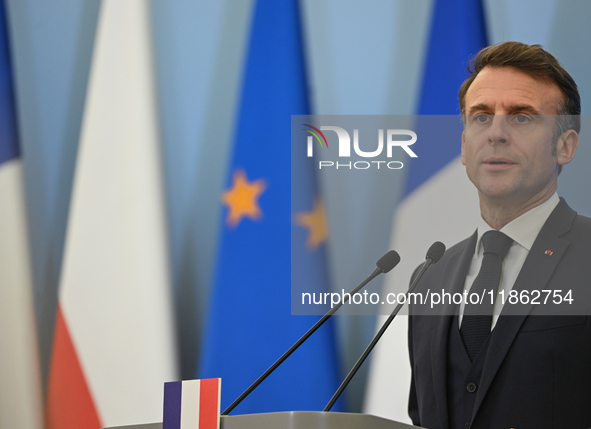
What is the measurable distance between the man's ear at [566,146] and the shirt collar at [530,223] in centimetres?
13

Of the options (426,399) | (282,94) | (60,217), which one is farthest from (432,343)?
(60,217)

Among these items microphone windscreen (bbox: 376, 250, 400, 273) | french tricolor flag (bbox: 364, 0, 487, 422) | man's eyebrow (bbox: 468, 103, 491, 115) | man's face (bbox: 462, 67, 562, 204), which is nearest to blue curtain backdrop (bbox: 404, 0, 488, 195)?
french tricolor flag (bbox: 364, 0, 487, 422)

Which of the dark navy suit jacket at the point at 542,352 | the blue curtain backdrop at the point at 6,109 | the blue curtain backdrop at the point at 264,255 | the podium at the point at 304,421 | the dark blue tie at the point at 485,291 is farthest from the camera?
the blue curtain backdrop at the point at 6,109

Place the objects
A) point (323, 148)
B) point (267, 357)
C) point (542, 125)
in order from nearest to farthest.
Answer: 1. point (542, 125)
2. point (323, 148)
3. point (267, 357)

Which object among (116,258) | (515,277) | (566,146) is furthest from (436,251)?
(116,258)

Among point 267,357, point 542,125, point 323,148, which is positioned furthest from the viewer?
point 267,357

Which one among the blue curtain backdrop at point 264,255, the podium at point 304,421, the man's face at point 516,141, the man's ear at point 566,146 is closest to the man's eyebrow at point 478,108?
the man's face at point 516,141

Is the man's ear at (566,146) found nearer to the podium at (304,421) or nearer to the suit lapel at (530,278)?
the suit lapel at (530,278)

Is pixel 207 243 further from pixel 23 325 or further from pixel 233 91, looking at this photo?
pixel 23 325

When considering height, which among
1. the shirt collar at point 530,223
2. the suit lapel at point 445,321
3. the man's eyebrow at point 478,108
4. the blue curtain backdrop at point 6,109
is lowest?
the suit lapel at point 445,321

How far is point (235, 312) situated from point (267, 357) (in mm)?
250

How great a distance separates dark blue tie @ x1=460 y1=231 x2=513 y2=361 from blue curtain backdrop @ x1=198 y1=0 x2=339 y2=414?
686mm

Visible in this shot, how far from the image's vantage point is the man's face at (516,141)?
6.42ft

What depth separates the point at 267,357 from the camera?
2.45 m
